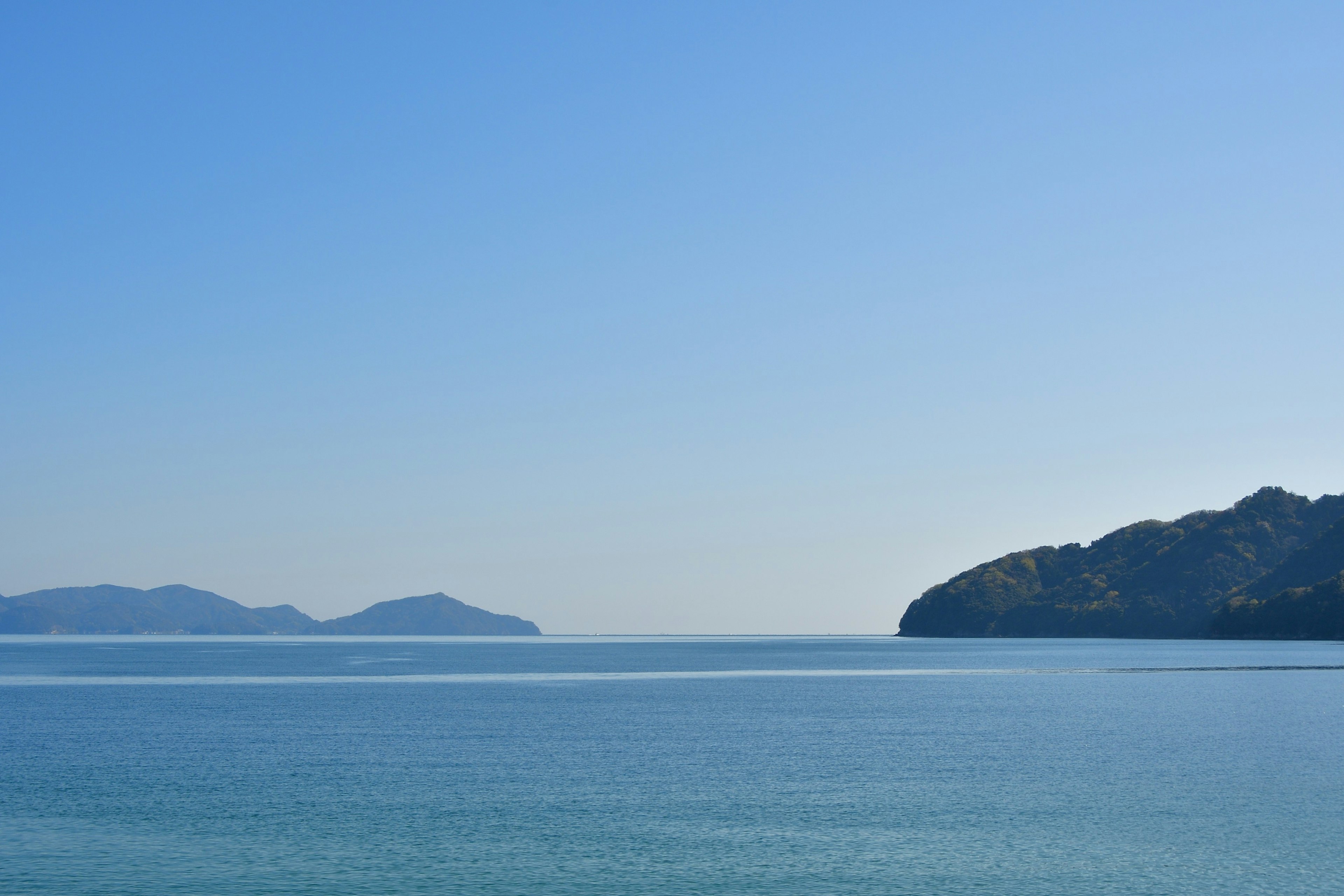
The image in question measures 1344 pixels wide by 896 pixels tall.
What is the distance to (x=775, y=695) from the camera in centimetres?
13112

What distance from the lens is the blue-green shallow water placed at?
3972 centimetres

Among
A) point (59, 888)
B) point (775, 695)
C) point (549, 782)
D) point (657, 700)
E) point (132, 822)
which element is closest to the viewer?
point (59, 888)

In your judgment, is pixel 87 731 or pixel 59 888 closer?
pixel 59 888

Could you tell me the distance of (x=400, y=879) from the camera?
39.0m

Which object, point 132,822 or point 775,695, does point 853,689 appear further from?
point 132,822

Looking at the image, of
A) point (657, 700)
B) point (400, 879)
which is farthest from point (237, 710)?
point (400, 879)

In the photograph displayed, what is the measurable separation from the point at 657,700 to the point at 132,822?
255ft

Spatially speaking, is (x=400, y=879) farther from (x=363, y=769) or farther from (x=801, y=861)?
(x=363, y=769)

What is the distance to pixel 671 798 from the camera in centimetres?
5512

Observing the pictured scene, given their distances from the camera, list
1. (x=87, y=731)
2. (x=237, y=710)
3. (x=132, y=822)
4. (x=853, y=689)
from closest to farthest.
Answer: (x=132, y=822), (x=87, y=731), (x=237, y=710), (x=853, y=689)

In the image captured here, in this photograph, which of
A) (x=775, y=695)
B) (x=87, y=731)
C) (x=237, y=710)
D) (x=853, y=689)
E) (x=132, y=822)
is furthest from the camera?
(x=853, y=689)

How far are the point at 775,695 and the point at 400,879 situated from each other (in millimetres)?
95659

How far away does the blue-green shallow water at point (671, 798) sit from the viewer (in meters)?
39.7

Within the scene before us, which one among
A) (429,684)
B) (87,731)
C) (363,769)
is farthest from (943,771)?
(429,684)
